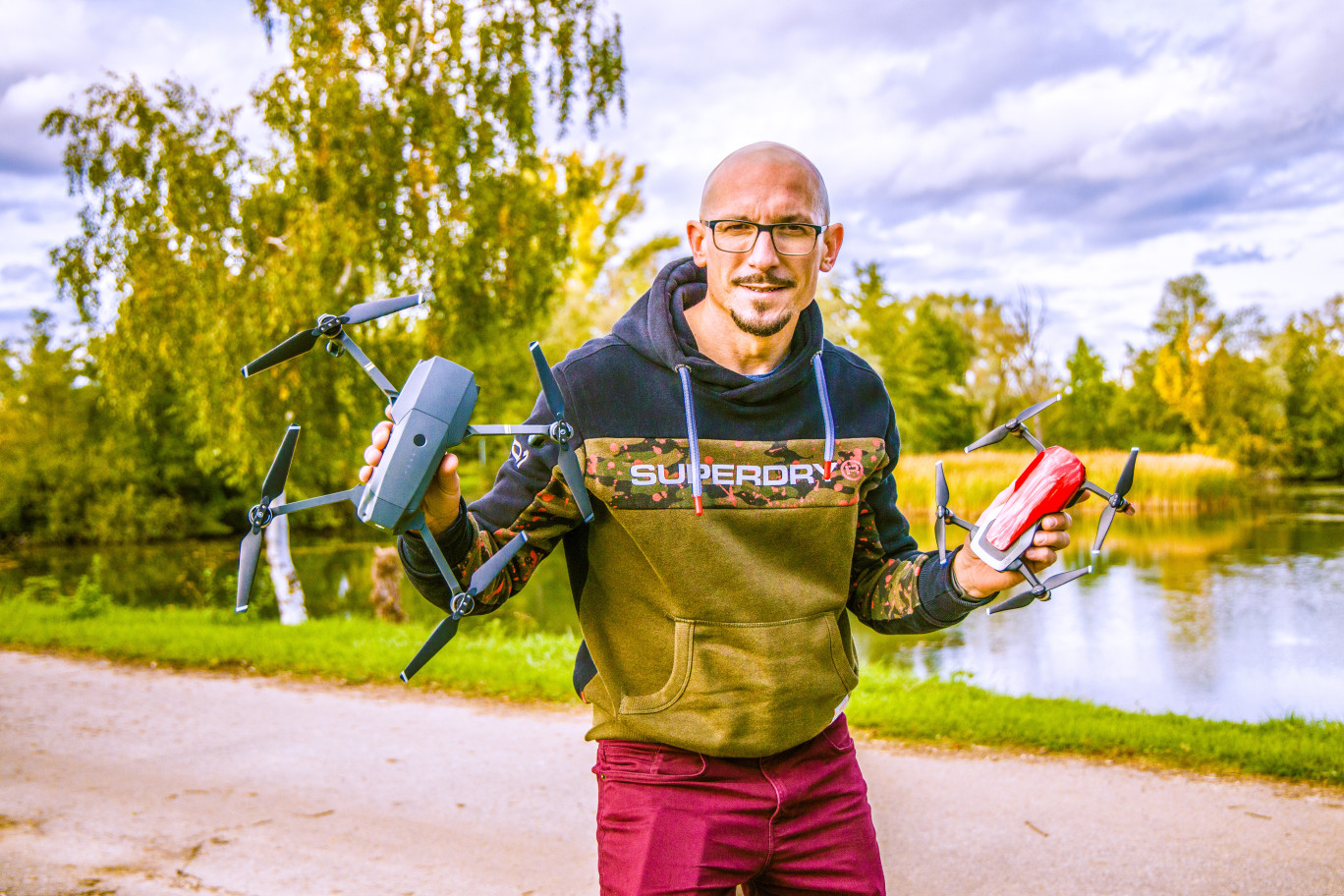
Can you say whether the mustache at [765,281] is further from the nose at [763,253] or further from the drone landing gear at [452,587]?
the drone landing gear at [452,587]

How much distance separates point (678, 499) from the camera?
2092mm

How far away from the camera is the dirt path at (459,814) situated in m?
4.08

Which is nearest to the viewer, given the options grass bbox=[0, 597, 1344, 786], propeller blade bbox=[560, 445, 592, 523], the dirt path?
propeller blade bbox=[560, 445, 592, 523]

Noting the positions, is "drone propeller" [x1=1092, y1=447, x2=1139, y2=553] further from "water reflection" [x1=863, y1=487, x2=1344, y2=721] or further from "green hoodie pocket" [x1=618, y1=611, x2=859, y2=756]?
"water reflection" [x1=863, y1=487, x2=1344, y2=721]

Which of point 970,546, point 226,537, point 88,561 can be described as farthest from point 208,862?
point 226,537

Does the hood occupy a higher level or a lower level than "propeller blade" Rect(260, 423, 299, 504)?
higher

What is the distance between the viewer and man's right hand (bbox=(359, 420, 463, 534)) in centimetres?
171

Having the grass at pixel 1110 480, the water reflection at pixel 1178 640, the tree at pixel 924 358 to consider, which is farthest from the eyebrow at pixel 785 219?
the tree at pixel 924 358

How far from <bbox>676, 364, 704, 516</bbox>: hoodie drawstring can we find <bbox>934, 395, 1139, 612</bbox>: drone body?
0.49 m

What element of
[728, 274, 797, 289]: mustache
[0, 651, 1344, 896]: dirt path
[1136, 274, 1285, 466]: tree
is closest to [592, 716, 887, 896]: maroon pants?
[728, 274, 797, 289]: mustache

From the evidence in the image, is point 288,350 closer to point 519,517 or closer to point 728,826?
point 519,517

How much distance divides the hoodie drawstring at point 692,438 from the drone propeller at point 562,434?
1.00 ft

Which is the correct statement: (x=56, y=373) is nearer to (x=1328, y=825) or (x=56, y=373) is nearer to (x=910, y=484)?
(x=910, y=484)

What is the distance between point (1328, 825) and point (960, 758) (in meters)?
1.73
